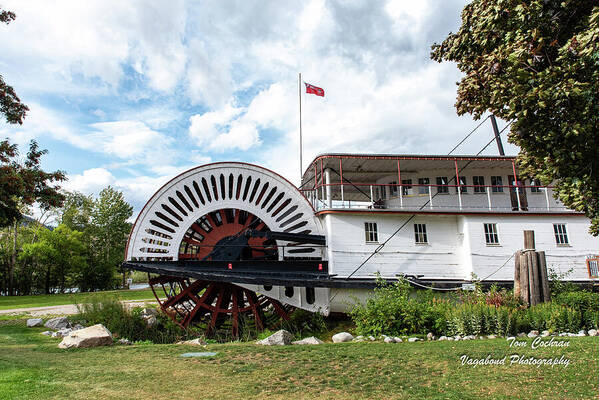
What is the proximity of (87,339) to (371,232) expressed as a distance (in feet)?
28.1

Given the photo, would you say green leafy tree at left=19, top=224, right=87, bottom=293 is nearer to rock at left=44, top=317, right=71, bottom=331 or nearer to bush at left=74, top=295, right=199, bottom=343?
rock at left=44, top=317, right=71, bottom=331

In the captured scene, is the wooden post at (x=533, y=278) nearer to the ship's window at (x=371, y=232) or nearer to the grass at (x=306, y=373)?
the grass at (x=306, y=373)

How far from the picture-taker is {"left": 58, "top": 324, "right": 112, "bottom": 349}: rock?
8.81 metres

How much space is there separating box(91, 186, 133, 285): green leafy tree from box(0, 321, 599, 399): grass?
35267 mm

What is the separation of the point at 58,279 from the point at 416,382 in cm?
4117

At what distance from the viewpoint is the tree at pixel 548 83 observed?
189 inches

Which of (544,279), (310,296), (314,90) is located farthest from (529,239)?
(314,90)

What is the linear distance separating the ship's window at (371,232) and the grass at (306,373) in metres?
4.84

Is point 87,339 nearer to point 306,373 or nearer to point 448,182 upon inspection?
point 306,373

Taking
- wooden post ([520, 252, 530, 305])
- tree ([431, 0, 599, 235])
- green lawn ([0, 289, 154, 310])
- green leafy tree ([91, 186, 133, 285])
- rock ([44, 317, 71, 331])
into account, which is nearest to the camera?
tree ([431, 0, 599, 235])

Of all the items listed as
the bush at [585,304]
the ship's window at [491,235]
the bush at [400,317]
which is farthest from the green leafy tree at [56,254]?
the bush at [585,304]

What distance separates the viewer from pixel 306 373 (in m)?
6.09

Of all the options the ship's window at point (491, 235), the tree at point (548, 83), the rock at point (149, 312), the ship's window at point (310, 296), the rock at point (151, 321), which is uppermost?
the tree at point (548, 83)

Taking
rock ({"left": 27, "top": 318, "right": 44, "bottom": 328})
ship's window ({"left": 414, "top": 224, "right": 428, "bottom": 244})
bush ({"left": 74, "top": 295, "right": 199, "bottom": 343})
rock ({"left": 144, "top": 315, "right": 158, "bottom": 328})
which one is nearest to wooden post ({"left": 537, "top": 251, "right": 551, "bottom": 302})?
ship's window ({"left": 414, "top": 224, "right": 428, "bottom": 244})
